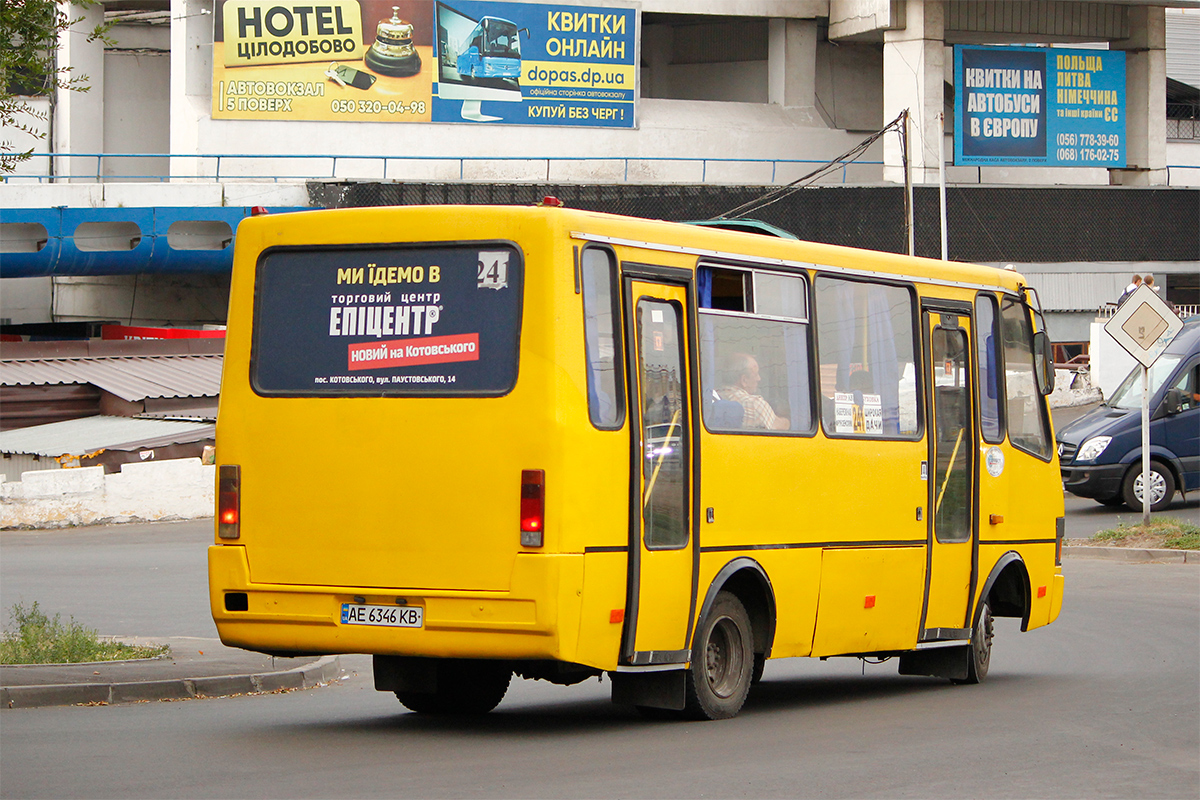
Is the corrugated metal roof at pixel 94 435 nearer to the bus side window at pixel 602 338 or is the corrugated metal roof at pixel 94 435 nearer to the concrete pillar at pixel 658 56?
the bus side window at pixel 602 338

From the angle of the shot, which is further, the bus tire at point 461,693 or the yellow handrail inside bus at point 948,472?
the yellow handrail inside bus at point 948,472

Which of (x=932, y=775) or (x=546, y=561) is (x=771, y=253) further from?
(x=932, y=775)

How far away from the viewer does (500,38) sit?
45281 millimetres

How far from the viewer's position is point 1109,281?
4850cm

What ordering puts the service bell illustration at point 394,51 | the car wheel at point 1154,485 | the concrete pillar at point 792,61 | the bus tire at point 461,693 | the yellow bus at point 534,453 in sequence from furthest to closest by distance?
the concrete pillar at point 792,61
the service bell illustration at point 394,51
the car wheel at point 1154,485
the bus tire at point 461,693
the yellow bus at point 534,453

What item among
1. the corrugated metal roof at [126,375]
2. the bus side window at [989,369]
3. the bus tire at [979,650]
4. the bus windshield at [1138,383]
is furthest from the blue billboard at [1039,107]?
the bus tire at [979,650]

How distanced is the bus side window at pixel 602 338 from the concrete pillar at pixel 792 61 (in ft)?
140

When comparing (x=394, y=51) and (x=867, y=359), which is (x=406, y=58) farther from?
(x=867, y=359)

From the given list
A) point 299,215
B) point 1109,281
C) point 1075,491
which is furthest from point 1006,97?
point 299,215

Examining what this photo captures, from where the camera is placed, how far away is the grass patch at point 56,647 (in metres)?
11.6

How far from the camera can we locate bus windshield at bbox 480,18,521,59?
148 feet

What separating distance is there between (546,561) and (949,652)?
16.5 ft

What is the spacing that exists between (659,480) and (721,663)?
1473mm

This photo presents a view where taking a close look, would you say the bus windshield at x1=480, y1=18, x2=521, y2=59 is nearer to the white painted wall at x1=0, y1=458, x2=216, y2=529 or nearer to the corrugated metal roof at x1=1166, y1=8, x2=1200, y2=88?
the white painted wall at x1=0, y1=458, x2=216, y2=529
